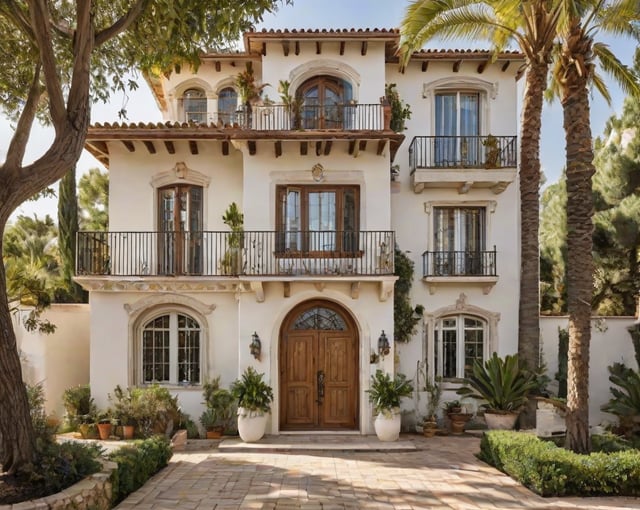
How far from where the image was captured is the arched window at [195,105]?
16312mm

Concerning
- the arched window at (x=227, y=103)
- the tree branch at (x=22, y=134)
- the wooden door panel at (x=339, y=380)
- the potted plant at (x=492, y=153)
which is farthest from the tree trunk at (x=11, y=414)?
the potted plant at (x=492, y=153)

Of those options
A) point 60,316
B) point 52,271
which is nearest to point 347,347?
point 60,316

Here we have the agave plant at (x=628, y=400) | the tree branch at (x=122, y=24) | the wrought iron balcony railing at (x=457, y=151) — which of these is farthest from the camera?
the wrought iron balcony railing at (x=457, y=151)

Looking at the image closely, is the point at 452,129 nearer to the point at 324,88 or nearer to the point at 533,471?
the point at 324,88

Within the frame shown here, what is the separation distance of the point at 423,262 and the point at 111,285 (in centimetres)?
792

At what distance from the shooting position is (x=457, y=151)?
15133 millimetres

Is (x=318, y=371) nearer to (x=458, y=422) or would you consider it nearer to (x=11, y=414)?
(x=458, y=422)

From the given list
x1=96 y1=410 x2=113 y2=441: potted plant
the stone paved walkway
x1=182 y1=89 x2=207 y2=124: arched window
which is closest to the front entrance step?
the stone paved walkway

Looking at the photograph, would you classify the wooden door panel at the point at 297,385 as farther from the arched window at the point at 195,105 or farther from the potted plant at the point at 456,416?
the arched window at the point at 195,105

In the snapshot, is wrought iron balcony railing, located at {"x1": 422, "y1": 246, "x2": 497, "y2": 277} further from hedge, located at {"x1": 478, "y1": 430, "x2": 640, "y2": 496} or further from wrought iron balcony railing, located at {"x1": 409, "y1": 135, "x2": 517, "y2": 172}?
hedge, located at {"x1": 478, "y1": 430, "x2": 640, "y2": 496}

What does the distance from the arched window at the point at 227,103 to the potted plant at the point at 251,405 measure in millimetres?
7115

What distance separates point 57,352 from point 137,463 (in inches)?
275

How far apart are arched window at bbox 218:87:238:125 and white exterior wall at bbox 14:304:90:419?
6.61 metres

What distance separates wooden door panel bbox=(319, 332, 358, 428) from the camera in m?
14.3
